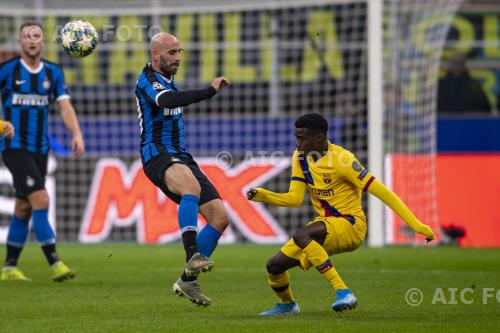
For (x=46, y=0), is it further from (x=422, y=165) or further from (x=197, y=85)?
(x=422, y=165)

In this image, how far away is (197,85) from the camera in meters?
18.6

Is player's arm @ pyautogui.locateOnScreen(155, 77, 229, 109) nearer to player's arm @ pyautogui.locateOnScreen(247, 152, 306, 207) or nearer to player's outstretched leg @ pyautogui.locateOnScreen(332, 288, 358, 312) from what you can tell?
player's arm @ pyautogui.locateOnScreen(247, 152, 306, 207)

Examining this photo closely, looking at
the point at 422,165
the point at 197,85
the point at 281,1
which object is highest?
the point at 281,1

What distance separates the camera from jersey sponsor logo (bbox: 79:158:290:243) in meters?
15.6

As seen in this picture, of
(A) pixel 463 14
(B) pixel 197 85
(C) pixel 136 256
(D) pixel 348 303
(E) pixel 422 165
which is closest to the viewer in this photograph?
(D) pixel 348 303

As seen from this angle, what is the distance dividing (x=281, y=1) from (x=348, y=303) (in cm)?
1027

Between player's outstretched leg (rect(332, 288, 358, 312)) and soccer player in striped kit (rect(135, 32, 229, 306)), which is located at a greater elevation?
soccer player in striped kit (rect(135, 32, 229, 306))

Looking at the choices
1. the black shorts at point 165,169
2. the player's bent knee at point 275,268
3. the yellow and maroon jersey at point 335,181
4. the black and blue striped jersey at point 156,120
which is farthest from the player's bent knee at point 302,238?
the black and blue striped jersey at point 156,120

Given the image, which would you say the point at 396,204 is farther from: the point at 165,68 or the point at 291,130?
the point at 291,130

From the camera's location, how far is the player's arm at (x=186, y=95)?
7.59 metres

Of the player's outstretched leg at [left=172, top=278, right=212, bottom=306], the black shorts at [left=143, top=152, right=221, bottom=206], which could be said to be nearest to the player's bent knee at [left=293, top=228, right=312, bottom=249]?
the player's outstretched leg at [left=172, top=278, right=212, bottom=306]

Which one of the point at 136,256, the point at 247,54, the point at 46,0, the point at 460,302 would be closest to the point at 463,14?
Answer: the point at 247,54

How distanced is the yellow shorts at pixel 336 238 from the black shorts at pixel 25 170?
3567 millimetres

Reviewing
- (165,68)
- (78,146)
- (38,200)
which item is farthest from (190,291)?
(78,146)
